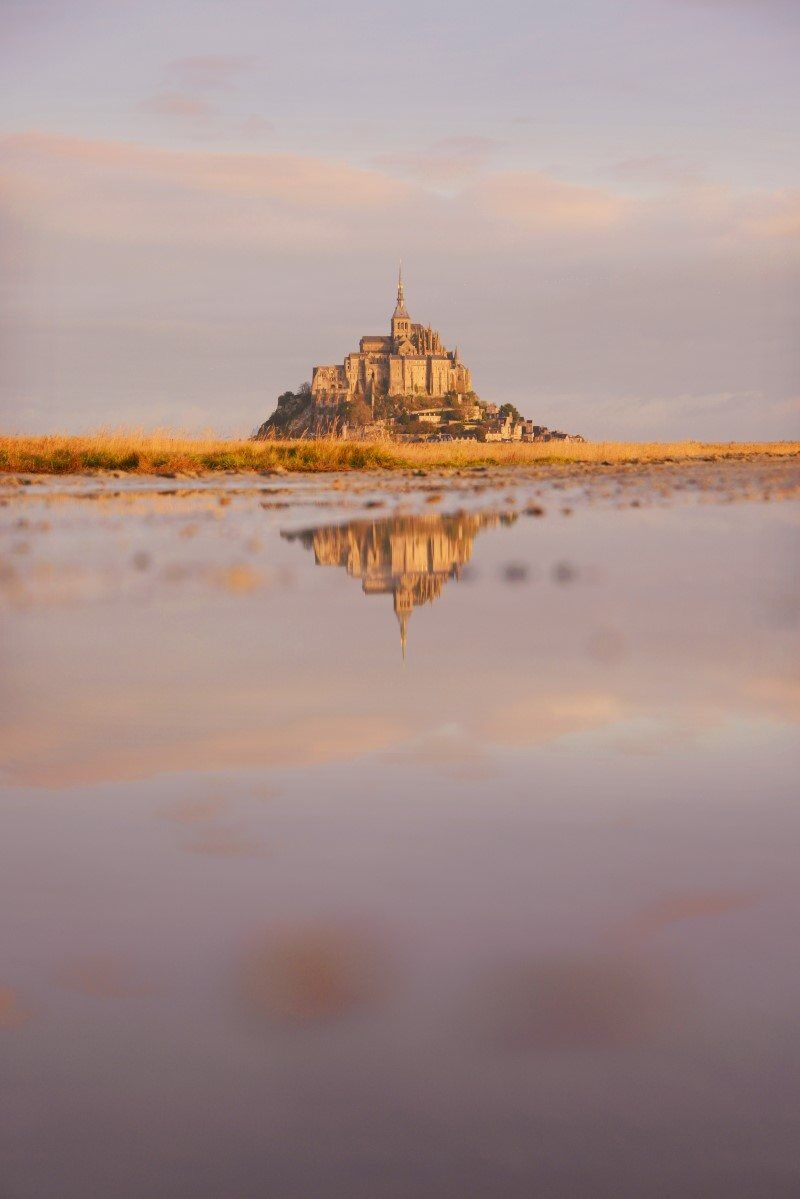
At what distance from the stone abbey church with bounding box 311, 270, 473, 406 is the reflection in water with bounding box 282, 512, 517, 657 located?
15863 centimetres

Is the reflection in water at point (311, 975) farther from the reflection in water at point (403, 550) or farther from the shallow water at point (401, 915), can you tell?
the reflection in water at point (403, 550)

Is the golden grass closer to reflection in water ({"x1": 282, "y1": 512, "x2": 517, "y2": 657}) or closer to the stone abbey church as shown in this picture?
reflection in water ({"x1": 282, "y1": 512, "x2": 517, "y2": 657})

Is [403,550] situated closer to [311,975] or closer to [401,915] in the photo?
[401,915]

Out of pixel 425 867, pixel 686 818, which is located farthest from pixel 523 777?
pixel 425 867

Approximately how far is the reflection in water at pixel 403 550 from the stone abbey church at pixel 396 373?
520 ft

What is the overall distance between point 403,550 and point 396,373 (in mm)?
166103

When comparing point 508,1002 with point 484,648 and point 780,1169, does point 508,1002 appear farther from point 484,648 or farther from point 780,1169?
point 484,648

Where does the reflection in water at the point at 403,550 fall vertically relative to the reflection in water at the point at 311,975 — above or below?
below

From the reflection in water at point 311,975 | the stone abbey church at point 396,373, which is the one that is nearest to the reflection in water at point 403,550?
the reflection in water at point 311,975

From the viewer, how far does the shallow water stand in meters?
1.92

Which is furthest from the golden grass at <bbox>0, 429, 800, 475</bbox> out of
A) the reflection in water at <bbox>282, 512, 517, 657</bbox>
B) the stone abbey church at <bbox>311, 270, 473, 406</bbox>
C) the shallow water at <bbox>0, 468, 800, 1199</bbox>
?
the stone abbey church at <bbox>311, 270, 473, 406</bbox>

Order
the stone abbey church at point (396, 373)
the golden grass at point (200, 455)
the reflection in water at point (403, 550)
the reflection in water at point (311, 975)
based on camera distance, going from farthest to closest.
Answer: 1. the stone abbey church at point (396, 373)
2. the golden grass at point (200, 455)
3. the reflection in water at point (403, 550)
4. the reflection in water at point (311, 975)

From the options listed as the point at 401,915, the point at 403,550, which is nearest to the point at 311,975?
the point at 401,915

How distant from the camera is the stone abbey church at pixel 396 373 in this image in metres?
175
